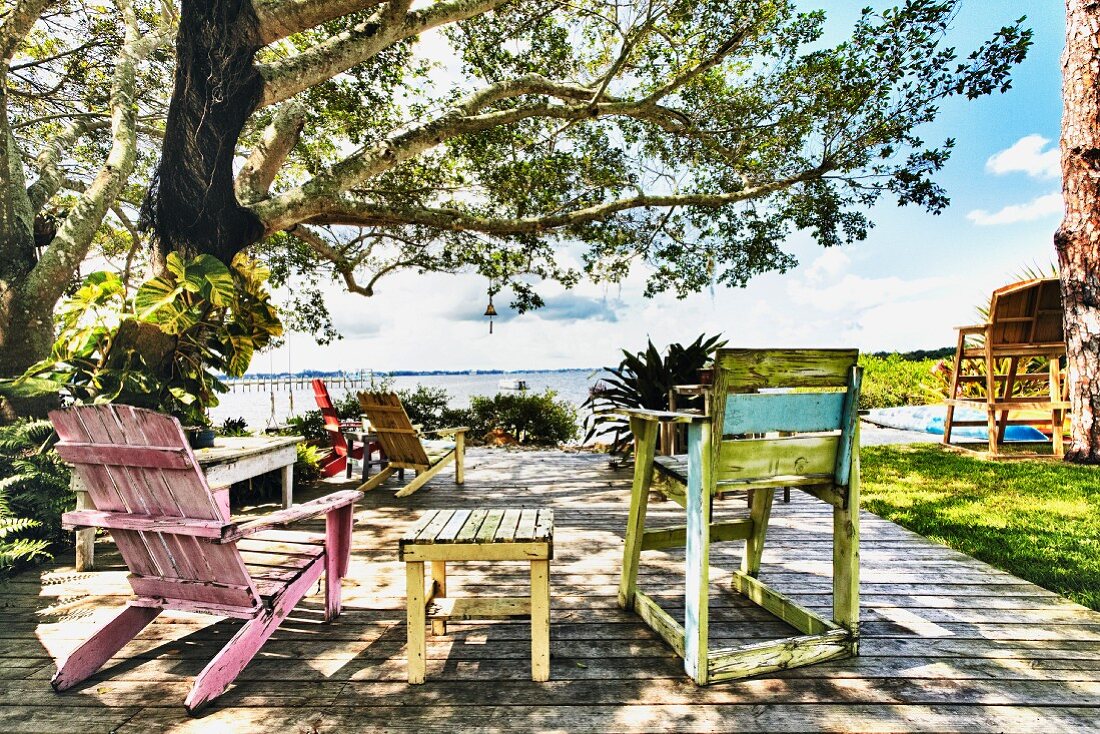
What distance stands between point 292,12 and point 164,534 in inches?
187

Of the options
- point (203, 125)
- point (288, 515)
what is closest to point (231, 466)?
point (288, 515)

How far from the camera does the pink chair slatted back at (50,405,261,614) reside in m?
1.88

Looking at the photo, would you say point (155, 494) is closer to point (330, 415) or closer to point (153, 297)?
point (153, 297)

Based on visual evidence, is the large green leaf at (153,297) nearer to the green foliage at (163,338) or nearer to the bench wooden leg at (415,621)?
the green foliage at (163,338)

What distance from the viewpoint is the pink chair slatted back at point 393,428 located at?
4.89 meters

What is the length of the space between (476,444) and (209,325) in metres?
5.88

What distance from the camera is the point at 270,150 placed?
242 inches

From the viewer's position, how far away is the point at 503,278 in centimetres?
877

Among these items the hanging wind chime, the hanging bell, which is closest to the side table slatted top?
the hanging wind chime

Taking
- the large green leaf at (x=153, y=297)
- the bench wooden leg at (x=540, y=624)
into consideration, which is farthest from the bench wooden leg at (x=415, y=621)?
the large green leaf at (x=153, y=297)

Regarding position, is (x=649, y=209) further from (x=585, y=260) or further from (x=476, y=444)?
(x=476, y=444)

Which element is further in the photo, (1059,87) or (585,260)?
(585,260)

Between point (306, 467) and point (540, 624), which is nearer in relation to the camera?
point (540, 624)

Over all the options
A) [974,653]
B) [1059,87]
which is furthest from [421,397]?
[1059,87]
